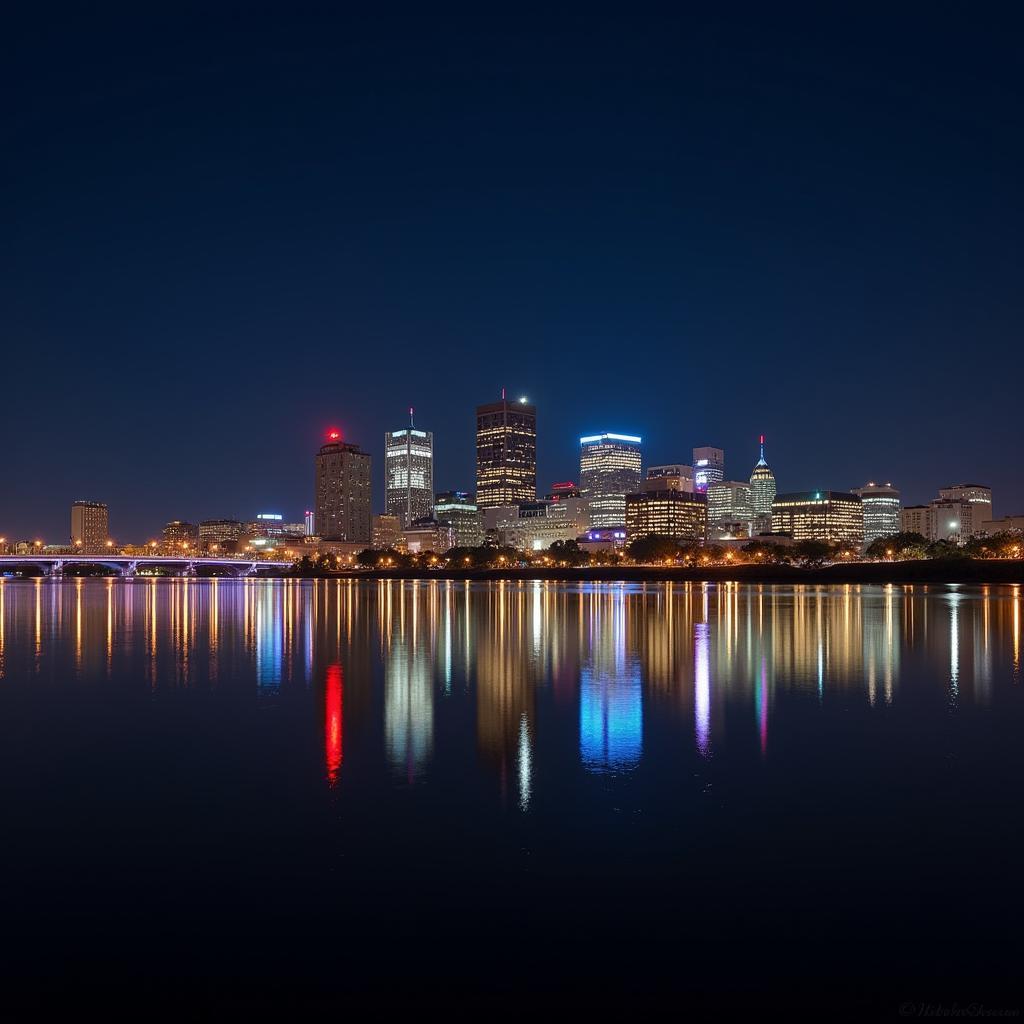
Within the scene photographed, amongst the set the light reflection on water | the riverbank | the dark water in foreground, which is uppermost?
the dark water in foreground

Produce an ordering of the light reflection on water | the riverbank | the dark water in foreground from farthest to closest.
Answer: the riverbank → the light reflection on water → the dark water in foreground

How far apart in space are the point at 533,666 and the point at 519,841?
15.6m

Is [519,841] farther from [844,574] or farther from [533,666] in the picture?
[844,574]

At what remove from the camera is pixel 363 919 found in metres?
8.28

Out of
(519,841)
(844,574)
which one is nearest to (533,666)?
(519,841)

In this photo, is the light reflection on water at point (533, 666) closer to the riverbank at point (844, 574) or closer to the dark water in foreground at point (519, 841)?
the dark water in foreground at point (519, 841)

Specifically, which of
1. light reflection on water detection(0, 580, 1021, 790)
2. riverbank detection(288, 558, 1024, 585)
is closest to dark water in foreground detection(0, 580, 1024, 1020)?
light reflection on water detection(0, 580, 1021, 790)

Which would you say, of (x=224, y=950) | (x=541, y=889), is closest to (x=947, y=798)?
(x=541, y=889)

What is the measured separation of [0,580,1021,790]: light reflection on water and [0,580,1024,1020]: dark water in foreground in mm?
184

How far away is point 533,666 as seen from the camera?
2595cm

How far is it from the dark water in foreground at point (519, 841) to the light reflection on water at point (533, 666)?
0.60ft

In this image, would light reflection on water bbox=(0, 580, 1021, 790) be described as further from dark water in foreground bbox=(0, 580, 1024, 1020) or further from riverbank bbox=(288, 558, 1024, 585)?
riverbank bbox=(288, 558, 1024, 585)

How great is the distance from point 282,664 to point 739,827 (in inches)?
775

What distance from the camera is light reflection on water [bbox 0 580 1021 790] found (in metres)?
16.4
